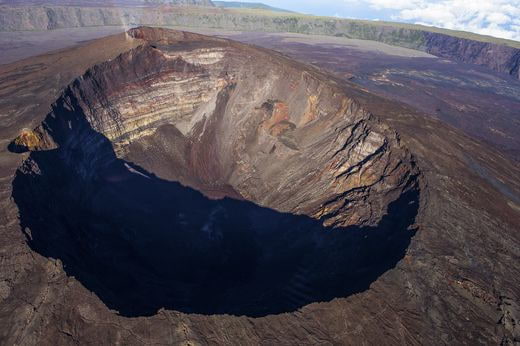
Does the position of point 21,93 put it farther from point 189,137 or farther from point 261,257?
point 261,257

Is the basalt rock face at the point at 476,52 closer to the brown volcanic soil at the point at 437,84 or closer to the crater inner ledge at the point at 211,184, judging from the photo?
the brown volcanic soil at the point at 437,84

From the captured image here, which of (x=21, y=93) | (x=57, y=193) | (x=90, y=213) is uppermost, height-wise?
(x=21, y=93)

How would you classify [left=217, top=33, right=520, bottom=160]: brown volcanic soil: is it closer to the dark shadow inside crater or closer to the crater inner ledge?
the crater inner ledge

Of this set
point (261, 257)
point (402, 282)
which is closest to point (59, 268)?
point (261, 257)

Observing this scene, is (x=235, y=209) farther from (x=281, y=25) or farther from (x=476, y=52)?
(x=281, y=25)

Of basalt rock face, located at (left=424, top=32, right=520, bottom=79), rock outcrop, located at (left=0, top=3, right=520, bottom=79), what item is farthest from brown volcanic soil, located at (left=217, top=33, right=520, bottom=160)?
rock outcrop, located at (left=0, top=3, right=520, bottom=79)

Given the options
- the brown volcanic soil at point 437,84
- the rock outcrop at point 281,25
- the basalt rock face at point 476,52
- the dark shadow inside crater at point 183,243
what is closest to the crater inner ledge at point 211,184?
the dark shadow inside crater at point 183,243
